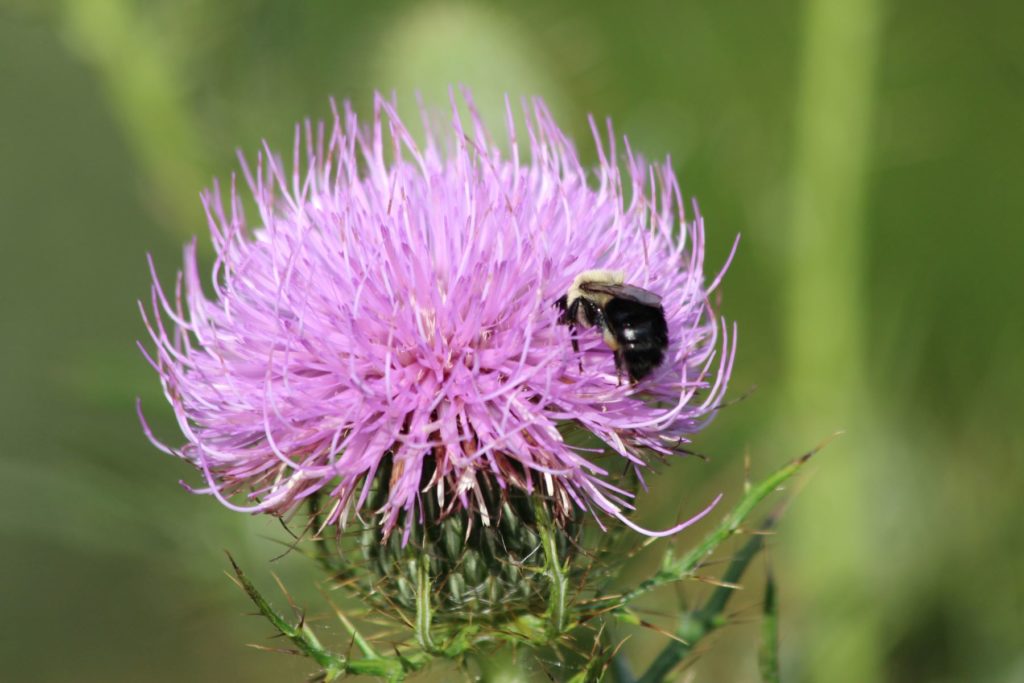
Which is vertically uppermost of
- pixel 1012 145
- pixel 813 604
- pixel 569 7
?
pixel 569 7

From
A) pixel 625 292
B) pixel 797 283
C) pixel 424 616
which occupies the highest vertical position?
pixel 797 283

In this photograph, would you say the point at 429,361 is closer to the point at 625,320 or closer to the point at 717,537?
the point at 625,320

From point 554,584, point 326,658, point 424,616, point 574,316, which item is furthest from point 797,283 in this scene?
point 326,658

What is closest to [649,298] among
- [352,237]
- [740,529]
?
[740,529]

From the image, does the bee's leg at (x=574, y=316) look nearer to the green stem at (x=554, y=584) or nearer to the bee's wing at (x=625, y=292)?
the bee's wing at (x=625, y=292)

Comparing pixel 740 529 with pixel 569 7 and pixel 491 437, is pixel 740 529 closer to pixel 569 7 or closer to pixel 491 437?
pixel 491 437

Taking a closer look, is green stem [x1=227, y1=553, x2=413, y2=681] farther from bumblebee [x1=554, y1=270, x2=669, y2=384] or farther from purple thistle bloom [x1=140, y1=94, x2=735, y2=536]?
bumblebee [x1=554, y1=270, x2=669, y2=384]
